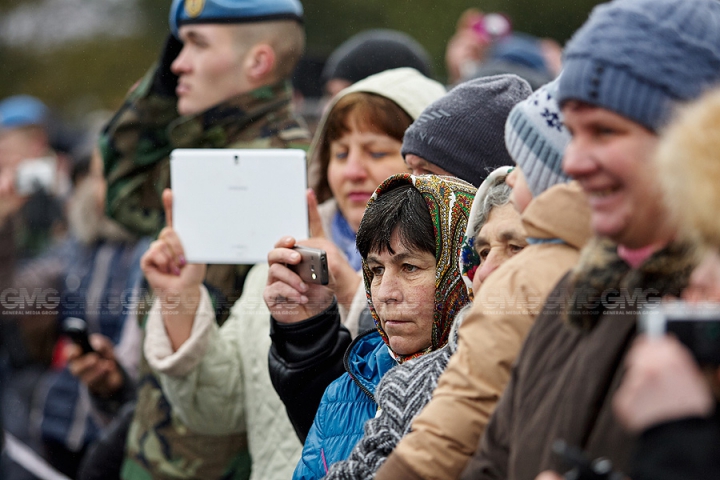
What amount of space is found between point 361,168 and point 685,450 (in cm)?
227

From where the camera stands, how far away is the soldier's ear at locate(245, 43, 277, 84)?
408 centimetres

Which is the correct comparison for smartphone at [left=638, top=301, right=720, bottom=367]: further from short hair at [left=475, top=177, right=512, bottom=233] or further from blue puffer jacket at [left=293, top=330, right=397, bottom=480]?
blue puffer jacket at [left=293, top=330, right=397, bottom=480]

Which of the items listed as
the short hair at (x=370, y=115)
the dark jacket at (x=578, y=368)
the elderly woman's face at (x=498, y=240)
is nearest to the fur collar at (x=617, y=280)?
the dark jacket at (x=578, y=368)

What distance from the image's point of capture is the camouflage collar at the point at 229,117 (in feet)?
13.2

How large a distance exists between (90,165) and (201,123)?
3.20 meters

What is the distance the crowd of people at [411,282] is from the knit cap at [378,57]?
0.7 inches

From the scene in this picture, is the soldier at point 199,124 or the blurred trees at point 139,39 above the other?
the soldier at point 199,124

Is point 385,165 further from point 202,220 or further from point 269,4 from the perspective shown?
point 269,4

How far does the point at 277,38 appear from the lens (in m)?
4.17

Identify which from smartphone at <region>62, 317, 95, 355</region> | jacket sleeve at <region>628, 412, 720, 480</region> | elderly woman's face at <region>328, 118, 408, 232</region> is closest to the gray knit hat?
jacket sleeve at <region>628, 412, 720, 480</region>

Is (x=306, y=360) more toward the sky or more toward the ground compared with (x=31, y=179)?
more toward the sky

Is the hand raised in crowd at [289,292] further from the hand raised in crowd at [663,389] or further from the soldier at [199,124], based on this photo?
the hand raised in crowd at [663,389]

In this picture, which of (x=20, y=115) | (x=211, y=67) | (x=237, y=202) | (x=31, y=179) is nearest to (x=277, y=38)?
(x=211, y=67)

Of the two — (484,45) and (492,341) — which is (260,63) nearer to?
(492,341)
